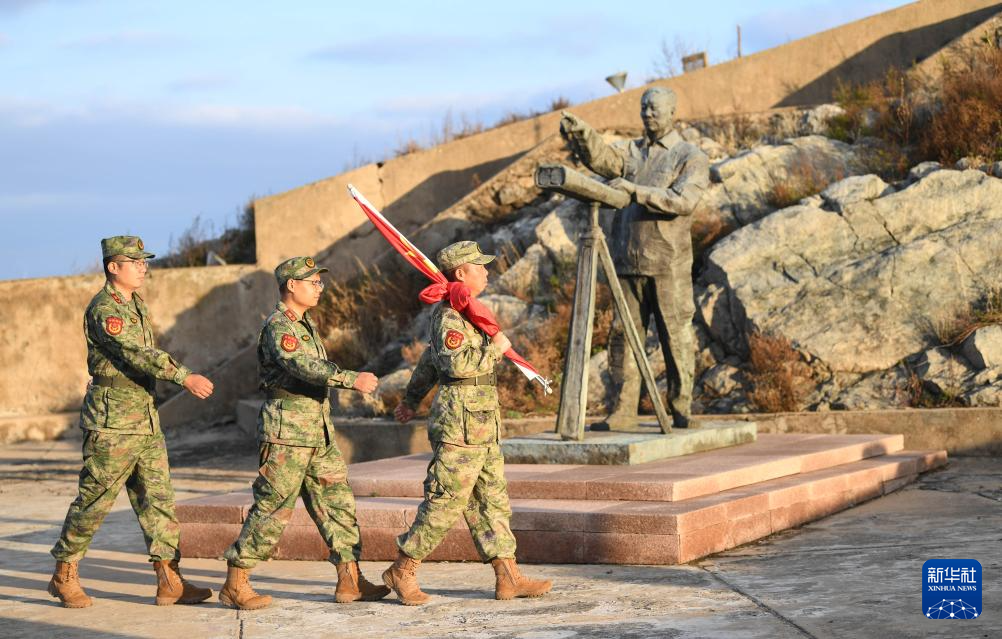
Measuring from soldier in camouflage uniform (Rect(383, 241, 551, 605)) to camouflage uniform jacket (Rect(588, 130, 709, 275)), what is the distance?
3.29m

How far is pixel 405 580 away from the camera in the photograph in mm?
6145

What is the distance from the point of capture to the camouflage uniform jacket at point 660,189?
921cm

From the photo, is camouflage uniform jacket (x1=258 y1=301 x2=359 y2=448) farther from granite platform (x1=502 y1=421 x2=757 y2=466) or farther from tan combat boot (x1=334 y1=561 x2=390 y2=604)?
granite platform (x1=502 y1=421 x2=757 y2=466)

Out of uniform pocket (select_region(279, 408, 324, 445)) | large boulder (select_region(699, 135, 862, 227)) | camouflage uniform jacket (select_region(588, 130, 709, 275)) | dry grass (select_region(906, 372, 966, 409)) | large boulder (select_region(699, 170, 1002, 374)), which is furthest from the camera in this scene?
large boulder (select_region(699, 135, 862, 227))

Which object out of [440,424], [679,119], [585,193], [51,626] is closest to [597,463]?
[585,193]

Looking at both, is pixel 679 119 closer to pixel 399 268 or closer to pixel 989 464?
pixel 399 268

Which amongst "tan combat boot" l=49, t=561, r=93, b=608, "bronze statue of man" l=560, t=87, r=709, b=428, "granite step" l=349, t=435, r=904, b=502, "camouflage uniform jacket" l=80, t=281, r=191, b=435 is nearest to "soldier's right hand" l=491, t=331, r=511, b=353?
"camouflage uniform jacket" l=80, t=281, r=191, b=435

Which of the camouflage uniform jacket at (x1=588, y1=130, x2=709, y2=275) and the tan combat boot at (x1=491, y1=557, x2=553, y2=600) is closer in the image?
the tan combat boot at (x1=491, y1=557, x2=553, y2=600)

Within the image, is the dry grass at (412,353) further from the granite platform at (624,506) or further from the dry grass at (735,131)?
the dry grass at (735,131)

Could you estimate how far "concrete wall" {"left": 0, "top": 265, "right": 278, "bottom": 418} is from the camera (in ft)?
58.7

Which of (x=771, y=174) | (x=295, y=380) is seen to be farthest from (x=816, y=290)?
(x=295, y=380)

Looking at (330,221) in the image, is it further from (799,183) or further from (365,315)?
(799,183)

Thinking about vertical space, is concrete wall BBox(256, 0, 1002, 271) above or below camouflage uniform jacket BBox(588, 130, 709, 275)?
above

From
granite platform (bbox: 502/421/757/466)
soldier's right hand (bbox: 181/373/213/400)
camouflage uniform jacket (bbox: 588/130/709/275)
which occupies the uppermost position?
camouflage uniform jacket (bbox: 588/130/709/275)
